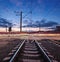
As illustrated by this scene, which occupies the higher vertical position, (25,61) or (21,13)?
(21,13)

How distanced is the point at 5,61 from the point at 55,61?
2.30 m

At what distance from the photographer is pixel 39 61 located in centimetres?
971

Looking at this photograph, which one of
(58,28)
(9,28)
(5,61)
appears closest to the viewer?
(5,61)

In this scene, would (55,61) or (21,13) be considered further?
(21,13)

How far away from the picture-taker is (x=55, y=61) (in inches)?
375

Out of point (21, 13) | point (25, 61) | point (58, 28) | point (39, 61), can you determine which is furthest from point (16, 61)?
point (58, 28)

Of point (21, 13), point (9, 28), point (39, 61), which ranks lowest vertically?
point (39, 61)

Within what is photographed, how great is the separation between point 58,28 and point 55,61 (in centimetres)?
7637

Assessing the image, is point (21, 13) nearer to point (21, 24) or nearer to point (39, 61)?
point (21, 24)

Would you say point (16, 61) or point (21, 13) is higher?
point (21, 13)

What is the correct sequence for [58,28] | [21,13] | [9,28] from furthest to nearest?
[58,28], [21,13], [9,28]

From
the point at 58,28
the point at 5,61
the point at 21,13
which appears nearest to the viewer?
the point at 5,61

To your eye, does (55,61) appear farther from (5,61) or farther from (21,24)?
(21,24)

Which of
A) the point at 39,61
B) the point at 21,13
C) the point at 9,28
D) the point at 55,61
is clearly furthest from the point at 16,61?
the point at 21,13
